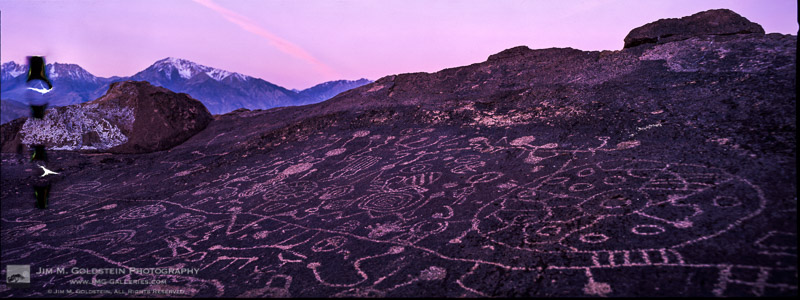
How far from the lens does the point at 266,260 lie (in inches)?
144

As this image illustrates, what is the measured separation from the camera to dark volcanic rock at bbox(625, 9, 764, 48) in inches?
287

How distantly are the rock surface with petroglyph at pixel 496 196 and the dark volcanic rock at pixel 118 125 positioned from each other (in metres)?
1.53

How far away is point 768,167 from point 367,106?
6.90 metres

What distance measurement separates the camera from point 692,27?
25.5 feet

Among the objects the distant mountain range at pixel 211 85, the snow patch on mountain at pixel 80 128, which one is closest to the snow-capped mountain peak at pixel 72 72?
the distant mountain range at pixel 211 85

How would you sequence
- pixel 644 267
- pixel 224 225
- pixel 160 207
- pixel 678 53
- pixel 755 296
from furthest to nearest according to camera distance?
pixel 678 53, pixel 160 207, pixel 224 225, pixel 644 267, pixel 755 296

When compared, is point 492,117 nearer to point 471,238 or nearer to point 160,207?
point 471,238

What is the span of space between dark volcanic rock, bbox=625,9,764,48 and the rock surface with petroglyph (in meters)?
0.95

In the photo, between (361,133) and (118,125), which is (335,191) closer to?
(361,133)

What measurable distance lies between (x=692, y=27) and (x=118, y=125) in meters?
13.5

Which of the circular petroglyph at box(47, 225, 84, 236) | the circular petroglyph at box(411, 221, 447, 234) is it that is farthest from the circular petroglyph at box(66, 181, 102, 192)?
the circular petroglyph at box(411, 221, 447, 234)

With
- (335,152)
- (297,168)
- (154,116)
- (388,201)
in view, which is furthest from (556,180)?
(154,116)

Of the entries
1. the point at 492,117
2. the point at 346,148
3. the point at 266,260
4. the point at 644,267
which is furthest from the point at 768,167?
the point at 346,148

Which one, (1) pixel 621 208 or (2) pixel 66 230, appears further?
(2) pixel 66 230
